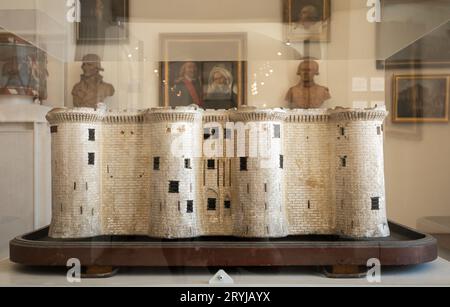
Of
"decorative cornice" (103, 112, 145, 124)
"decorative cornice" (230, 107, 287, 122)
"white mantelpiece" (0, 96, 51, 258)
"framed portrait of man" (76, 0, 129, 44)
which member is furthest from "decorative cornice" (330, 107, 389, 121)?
"white mantelpiece" (0, 96, 51, 258)

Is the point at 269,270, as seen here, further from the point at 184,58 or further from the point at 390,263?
the point at 184,58

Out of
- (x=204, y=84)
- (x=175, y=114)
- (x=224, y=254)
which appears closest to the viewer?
(x=224, y=254)

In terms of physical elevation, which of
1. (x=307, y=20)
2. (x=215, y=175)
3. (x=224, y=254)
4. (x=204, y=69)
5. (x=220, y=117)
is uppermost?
(x=307, y=20)

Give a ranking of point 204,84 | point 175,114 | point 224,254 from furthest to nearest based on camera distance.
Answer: point 204,84 → point 175,114 → point 224,254

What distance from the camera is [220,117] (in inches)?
97.3

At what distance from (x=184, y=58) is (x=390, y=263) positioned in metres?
1.41

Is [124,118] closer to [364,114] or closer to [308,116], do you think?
[308,116]

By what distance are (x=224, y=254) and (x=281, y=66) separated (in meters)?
1.00

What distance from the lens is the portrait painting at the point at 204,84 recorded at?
246 centimetres

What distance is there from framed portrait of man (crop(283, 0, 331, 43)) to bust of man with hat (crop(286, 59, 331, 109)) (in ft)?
0.43

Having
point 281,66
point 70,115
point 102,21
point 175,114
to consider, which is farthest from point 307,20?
point 70,115

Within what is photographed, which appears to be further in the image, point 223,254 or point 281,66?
point 281,66

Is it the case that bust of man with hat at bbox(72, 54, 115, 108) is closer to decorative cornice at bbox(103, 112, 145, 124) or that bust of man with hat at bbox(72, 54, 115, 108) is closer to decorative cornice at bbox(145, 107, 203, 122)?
decorative cornice at bbox(103, 112, 145, 124)

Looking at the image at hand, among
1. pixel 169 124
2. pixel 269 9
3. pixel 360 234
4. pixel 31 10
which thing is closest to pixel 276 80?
pixel 269 9
